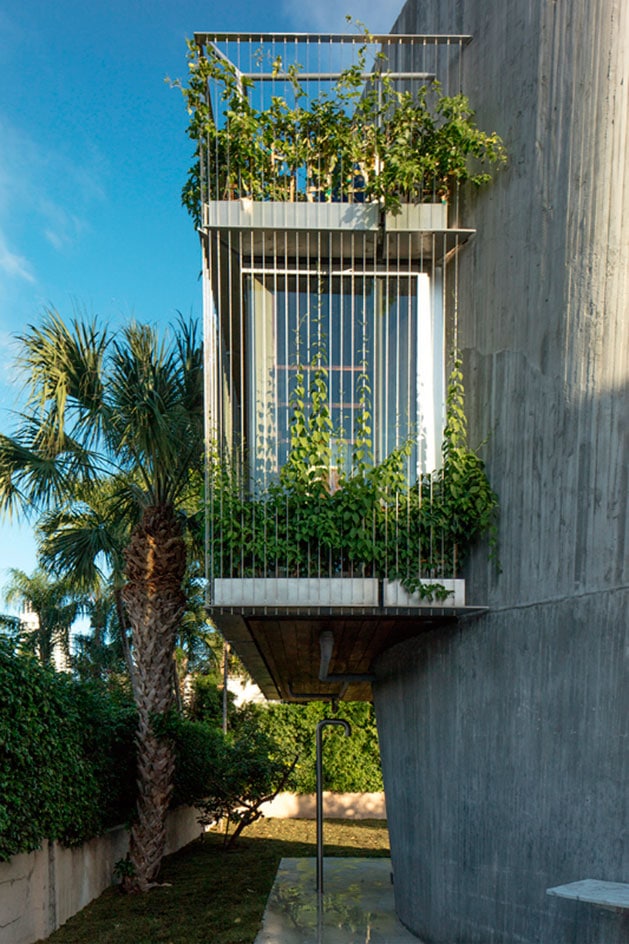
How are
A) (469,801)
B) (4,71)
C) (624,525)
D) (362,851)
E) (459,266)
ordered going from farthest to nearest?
1. (4,71)
2. (362,851)
3. (459,266)
4. (469,801)
5. (624,525)

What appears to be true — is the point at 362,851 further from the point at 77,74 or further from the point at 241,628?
the point at 77,74

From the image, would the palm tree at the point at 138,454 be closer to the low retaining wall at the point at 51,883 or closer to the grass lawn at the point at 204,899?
the low retaining wall at the point at 51,883

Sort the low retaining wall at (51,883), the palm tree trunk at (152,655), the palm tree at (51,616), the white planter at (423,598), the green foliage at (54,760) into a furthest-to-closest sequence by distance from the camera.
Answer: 1. the palm tree at (51,616)
2. the palm tree trunk at (152,655)
3. the low retaining wall at (51,883)
4. the green foliage at (54,760)
5. the white planter at (423,598)

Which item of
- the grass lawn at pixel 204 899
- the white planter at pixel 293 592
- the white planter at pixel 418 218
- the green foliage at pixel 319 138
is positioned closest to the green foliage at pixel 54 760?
the grass lawn at pixel 204 899

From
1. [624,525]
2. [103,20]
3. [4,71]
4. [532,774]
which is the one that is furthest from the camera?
[4,71]

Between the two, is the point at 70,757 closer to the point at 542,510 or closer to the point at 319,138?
the point at 542,510

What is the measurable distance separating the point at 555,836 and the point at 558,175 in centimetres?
415

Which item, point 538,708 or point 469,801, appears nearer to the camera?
point 538,708

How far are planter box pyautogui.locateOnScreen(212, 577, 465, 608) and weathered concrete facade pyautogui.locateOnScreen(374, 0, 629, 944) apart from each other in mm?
389

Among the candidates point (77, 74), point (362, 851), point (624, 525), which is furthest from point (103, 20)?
point (362, 851)

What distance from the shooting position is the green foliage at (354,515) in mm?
6621

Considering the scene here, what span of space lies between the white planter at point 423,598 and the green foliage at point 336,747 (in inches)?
534

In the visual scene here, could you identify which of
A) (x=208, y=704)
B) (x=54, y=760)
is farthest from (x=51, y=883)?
(x=208, y=704)

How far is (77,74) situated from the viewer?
58.1ft
